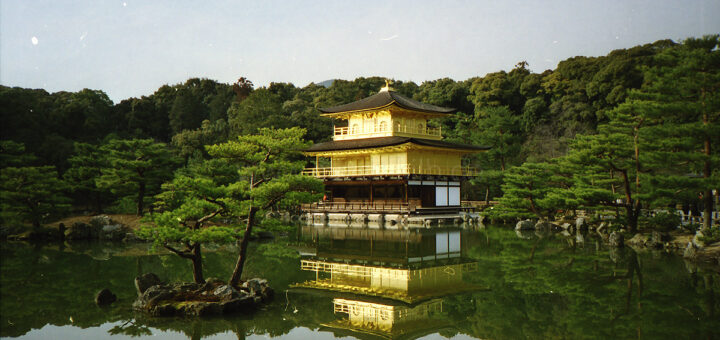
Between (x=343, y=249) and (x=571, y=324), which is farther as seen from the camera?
(x=343, y=249)

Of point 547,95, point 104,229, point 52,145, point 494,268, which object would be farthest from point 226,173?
point 547,95

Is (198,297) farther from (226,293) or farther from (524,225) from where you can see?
(524,225)

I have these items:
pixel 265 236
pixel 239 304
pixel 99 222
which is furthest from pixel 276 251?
pixel 99 222

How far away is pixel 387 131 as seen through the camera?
3534cm

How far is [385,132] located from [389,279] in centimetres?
2366

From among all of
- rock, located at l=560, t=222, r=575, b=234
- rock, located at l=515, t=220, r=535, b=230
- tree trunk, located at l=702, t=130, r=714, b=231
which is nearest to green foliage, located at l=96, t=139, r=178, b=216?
rock, located at l=515, t=220, r=535, b=230

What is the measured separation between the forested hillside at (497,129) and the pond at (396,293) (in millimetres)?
3925

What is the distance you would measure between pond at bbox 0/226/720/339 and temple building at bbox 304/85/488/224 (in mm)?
13629

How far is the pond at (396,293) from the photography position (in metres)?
8.24

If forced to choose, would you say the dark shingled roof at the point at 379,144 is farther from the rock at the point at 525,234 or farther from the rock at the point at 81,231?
the rock at the point at 81,231

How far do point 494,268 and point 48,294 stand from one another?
11.3 m

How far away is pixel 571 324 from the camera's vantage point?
27.7 ft

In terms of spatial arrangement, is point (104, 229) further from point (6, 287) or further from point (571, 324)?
point (571, 324)

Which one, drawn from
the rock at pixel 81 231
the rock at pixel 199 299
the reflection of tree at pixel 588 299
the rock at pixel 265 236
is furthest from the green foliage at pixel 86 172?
the reflection of tree at pixel 588 299
